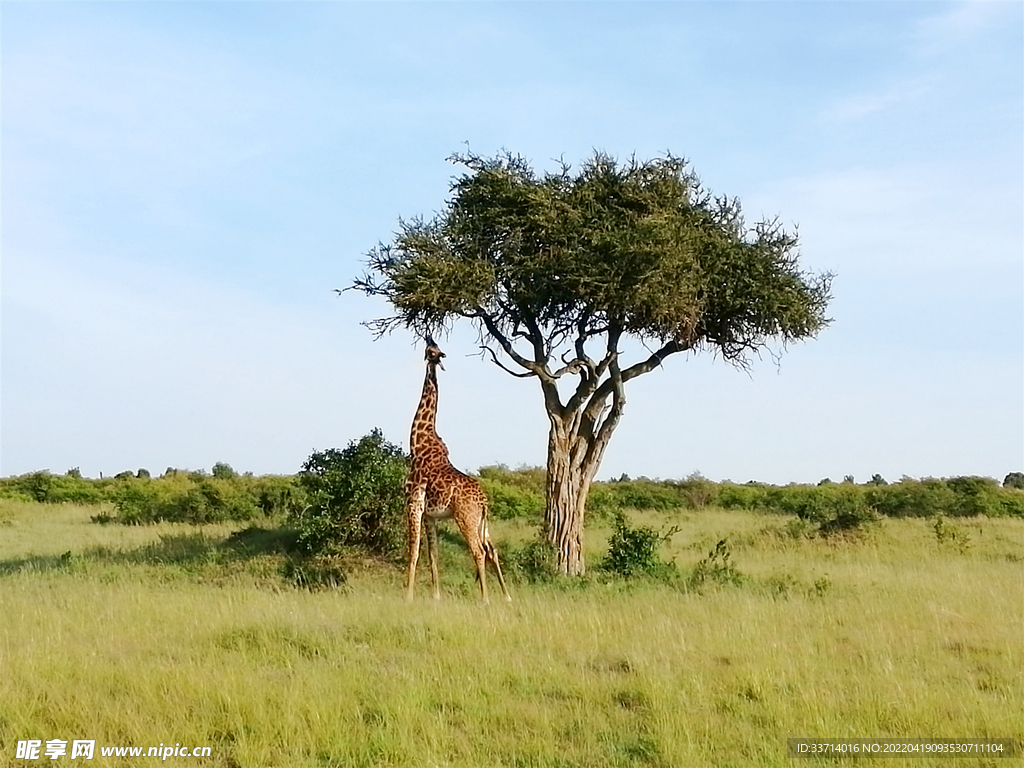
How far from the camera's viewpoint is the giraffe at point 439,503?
12961mm

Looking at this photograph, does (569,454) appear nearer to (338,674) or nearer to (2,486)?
(338,674)

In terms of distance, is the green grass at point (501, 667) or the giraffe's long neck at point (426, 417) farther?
the giraffe's long neck at point (426, 417)

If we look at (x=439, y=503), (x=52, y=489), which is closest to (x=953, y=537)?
(x=439, y=503)

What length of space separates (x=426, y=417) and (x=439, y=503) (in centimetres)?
144

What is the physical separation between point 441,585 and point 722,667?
19.7ft

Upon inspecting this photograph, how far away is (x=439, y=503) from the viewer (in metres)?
13.1

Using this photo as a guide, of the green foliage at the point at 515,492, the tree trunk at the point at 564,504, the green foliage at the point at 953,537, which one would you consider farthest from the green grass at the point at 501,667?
the green foliage at the point at 515,492

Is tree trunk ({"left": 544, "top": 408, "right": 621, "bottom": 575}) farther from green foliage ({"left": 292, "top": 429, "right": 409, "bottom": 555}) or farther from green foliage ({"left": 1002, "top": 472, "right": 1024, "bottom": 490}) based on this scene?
green foliage ({"left": 1002, "top": 472, "right": 1024, "bottom": 490})

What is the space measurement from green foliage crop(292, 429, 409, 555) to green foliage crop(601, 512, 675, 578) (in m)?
2.93

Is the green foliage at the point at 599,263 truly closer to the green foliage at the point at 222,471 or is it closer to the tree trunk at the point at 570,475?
the tree trunk at the point at 570,475

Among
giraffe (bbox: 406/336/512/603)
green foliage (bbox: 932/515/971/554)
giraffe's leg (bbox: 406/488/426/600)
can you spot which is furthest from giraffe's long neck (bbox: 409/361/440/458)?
green foliage (bbox: 932/515/971/554)

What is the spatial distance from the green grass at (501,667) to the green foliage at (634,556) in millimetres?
972

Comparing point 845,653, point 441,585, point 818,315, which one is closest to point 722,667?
point 845,653

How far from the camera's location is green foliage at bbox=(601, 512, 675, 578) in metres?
15.1
